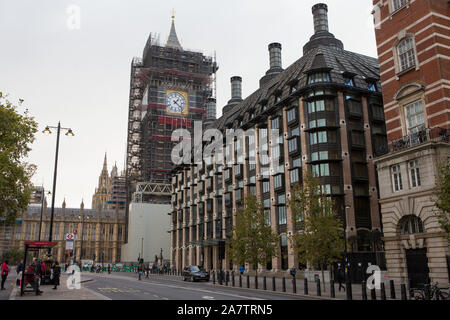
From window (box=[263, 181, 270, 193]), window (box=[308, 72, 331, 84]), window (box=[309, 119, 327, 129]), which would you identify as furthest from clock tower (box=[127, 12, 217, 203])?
window (box=[309, 119, 327, 129])

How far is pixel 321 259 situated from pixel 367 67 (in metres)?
32.4

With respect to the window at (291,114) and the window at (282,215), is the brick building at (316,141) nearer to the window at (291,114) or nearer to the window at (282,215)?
the window at (282,215)

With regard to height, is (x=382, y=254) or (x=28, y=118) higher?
(x=28, y=118)

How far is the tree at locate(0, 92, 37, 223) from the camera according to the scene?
30625 millimetres

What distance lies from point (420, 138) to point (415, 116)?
1.88 meters

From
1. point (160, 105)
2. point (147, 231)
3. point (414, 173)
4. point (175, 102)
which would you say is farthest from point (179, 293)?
point (175, 102)

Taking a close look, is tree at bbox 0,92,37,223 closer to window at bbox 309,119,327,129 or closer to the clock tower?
window at bbox 309,119,327,129

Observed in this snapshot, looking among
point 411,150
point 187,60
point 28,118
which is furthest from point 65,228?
point 411,150

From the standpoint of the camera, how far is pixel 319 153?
43.5 m

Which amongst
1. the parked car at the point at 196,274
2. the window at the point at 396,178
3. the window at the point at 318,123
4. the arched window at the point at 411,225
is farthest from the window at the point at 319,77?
the parked car at the point at 196,274

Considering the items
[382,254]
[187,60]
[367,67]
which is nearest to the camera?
[382,254]
